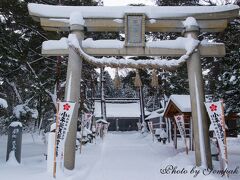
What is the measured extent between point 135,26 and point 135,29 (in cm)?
10

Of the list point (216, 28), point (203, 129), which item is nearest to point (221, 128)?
point (203, 129)

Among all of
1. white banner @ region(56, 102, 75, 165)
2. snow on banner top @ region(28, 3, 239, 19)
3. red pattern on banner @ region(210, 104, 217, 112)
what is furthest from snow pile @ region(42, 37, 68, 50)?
red pattern on banner @ region(210, 104, 217, 112)

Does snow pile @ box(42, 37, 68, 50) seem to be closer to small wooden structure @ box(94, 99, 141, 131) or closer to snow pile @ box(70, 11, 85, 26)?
snow pile @ box(70, 11, 85, 26)

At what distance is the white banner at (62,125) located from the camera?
797cm

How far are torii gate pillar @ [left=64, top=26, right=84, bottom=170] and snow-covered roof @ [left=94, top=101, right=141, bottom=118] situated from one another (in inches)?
1520

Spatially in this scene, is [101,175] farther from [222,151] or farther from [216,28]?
[216,28]

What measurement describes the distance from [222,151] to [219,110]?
1153 millimetres

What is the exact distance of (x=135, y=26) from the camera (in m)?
9.53

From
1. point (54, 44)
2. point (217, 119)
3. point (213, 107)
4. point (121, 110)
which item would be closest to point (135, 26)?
point (54, 44)

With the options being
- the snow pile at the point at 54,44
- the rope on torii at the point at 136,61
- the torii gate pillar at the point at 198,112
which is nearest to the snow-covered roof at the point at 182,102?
the torii gate pillar at the point at 198,112

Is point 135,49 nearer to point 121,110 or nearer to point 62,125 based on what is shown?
point 62,125

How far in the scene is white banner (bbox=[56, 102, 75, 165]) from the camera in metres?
7.97

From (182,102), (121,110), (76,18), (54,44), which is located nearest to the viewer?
(76,18)

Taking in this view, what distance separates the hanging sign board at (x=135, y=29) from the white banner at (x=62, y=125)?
2.92 m
